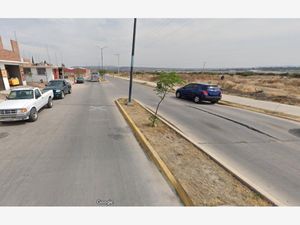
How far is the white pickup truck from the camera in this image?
781cm

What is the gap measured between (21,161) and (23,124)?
4.20m

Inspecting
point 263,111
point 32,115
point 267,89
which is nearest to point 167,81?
point 32,115

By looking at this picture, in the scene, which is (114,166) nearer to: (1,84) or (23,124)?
(23,124)

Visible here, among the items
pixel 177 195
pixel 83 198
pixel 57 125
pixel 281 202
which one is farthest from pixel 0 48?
pixel 281 202

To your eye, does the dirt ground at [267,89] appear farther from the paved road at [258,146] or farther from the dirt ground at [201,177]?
the dirt ground at [201,177]

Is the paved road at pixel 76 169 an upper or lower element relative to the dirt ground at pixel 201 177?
lower

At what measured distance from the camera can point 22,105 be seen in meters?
8.10

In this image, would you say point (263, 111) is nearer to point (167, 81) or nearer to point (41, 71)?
point (167, 81)

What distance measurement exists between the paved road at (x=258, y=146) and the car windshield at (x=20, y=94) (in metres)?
Result: 7.57

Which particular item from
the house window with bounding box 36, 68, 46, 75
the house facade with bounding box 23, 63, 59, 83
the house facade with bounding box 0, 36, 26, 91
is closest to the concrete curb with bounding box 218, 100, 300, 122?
the house facade with bounding box 0, 36, 26, 91

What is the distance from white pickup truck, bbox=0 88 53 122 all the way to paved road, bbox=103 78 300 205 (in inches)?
269

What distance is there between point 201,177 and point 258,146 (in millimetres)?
3410

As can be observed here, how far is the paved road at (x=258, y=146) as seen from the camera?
4102mm

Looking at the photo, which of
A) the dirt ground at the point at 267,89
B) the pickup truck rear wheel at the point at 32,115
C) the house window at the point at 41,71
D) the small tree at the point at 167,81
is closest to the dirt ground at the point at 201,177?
the small tree at the point at 167,81
